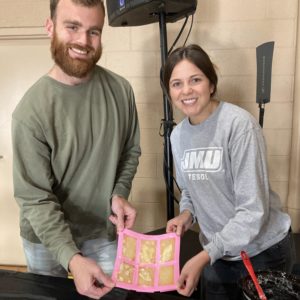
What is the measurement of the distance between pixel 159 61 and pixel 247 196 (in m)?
1.46

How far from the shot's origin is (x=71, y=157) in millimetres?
1202

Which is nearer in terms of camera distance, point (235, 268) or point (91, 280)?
point (91, 280)

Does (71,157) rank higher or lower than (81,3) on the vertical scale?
lower

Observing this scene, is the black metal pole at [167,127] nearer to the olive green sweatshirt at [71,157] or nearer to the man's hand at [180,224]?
the olive green sweatshirt at [71,157]

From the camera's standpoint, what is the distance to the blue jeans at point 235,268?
3.45ft

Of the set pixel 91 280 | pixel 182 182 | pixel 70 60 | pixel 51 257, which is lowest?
pixel 51 257

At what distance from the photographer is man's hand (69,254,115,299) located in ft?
2.95

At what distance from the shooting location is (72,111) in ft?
3.94

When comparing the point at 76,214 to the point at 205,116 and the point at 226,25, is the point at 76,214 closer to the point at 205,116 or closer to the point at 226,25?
the point at 205,116

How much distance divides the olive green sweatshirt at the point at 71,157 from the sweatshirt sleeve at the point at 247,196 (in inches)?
17.8

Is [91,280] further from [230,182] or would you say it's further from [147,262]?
[230,182]

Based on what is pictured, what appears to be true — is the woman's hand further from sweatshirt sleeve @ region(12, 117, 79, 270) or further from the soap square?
sweatshirt sleeve @ region(12, 117, 79, 270)

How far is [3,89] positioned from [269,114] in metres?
1.96

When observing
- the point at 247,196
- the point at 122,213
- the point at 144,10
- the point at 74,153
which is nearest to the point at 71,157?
the point at 74,153
